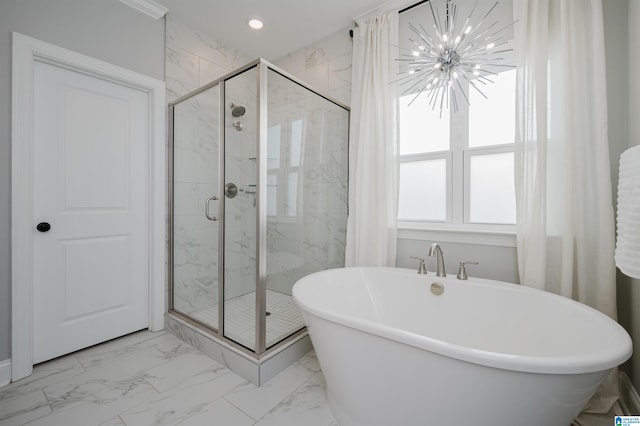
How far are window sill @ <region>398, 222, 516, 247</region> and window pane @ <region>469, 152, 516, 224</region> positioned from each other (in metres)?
0.08

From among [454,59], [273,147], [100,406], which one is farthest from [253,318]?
[454,59]

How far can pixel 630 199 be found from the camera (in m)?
0.88

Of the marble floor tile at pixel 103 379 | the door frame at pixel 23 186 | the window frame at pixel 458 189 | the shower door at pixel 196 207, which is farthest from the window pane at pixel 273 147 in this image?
the marble floor tile at pixel 103 379

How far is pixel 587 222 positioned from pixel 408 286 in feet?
3.35

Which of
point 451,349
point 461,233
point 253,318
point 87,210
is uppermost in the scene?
point 87,210

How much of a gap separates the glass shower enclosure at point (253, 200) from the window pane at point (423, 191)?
0.51 meters

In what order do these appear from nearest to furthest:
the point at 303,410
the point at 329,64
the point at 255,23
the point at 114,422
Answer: the point at 114,422, the point at 303,410, the point at 255,23, the point at 329,64

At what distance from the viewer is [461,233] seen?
1901 millimetres

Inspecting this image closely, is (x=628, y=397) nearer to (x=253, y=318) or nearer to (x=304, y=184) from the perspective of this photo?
(x=253, y=318)

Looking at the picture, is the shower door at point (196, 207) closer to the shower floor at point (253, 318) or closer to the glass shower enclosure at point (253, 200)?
the glass shower enclosure at point (253, 200)

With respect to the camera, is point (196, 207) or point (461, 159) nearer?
point (461, 159)

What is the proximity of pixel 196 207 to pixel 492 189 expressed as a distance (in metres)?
2.28

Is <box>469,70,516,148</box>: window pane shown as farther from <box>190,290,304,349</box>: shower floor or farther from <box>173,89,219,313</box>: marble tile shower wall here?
<box>173,89,219,313</box>: marble tile shower wall

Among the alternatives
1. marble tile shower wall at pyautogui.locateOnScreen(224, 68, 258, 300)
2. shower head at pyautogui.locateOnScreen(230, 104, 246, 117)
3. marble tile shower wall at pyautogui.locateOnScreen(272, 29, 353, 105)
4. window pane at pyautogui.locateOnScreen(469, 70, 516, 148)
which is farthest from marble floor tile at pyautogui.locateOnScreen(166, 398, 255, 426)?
marble tile shower wall at pyautogui.locateOnScreen(272, 29, 353, 105)
